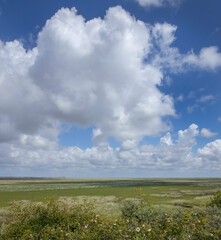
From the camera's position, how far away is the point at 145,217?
1591 cm

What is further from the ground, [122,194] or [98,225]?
[98,225]

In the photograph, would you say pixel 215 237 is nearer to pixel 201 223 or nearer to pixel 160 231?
pixel 201 223

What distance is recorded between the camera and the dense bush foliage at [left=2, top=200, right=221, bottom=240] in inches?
411

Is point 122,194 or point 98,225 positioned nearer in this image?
point 98,225

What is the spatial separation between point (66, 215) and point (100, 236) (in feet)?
17.3

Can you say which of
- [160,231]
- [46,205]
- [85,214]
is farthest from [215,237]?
[46,205]

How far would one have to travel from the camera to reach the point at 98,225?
1133cm

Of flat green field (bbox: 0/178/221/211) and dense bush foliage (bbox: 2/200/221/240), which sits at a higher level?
dense bush foliage (bbox: 2/200/221/240)

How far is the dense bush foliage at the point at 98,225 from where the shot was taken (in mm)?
10430

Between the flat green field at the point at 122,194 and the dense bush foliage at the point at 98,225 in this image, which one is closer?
the dense bush foliage at the point at 98,225

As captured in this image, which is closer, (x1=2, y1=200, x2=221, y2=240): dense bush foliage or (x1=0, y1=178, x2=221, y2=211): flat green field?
(x1=2, y1=200, x2=221, y2=240): dense bush foliage

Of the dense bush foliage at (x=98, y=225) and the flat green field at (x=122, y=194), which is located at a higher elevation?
the dense bush foliage at (x=98, y=225)

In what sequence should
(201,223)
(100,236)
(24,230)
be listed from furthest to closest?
(24,230), (201,223), (100,236)

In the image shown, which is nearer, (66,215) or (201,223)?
(201,223)
